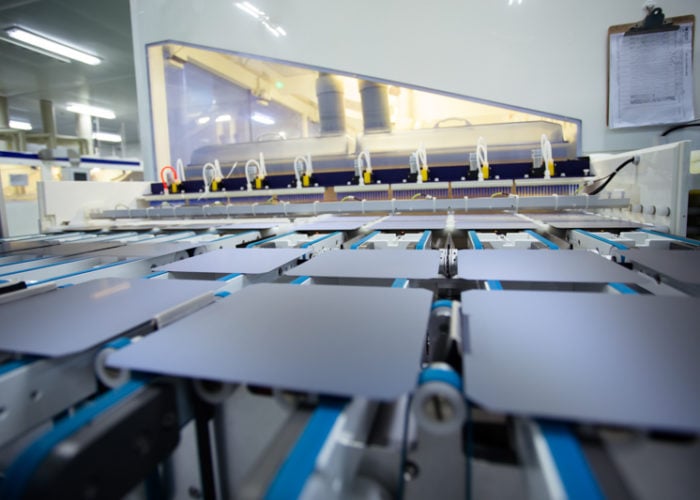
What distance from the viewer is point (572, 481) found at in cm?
34

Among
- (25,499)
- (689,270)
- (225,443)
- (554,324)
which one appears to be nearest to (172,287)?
(225,443)

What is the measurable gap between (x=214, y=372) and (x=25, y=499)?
0.21 metres

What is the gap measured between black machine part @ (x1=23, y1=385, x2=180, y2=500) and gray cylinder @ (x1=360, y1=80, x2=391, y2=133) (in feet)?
14.3

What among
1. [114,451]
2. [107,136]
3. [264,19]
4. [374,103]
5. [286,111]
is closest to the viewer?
[114,451]

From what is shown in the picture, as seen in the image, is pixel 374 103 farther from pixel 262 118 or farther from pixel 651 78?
pixel 262 118

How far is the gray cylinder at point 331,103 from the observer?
15.5ft

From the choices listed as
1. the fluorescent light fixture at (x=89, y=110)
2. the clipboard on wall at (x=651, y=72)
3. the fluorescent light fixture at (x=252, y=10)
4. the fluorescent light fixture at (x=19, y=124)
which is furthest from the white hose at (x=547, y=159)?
the fluorescent light fixture at (x=19, y=124)

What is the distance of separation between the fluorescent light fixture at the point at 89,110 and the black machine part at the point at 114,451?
11.3 m

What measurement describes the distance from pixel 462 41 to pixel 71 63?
22.3 feet

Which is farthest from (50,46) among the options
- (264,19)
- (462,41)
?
(462,41)

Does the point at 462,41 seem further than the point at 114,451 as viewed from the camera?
Yes

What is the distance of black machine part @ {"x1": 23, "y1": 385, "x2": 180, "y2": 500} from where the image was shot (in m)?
0.38

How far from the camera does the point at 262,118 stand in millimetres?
8086

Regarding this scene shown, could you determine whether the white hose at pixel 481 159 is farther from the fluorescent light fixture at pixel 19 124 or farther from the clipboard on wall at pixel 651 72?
the fluorescent light fixture at pixel 19 124
